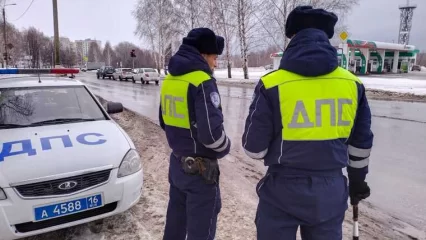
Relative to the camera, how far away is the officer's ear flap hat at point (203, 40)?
7.31 ft

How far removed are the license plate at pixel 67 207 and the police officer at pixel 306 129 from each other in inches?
68.3

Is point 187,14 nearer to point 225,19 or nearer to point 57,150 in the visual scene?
point 225,19

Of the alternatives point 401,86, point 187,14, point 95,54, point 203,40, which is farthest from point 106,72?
point 95,54

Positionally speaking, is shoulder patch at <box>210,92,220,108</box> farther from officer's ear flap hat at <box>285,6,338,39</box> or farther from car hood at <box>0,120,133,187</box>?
car hood at <box>0,120,133,187</box>

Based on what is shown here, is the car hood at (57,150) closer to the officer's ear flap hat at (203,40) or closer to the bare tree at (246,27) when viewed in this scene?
the officer's ear flap hat at (203,40)

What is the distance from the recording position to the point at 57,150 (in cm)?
294

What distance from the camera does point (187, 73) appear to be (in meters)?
2.20

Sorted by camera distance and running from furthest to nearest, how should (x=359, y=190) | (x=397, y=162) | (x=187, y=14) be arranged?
(x=187, y=14) < (x=397, y=162) < (x=359, y=190)

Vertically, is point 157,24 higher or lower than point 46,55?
higher

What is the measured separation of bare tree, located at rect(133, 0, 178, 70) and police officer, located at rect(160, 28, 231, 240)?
32.4 m

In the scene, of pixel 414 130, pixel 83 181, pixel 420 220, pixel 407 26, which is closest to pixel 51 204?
pixel 83 181

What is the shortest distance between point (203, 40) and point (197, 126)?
645mm

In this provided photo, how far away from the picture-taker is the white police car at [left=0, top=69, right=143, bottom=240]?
8.52ft

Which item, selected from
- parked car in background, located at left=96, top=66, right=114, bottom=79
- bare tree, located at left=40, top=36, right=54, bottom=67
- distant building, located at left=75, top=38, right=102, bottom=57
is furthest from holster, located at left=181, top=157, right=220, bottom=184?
distant building, located at left=75, top=38, right=102, bottom=57
